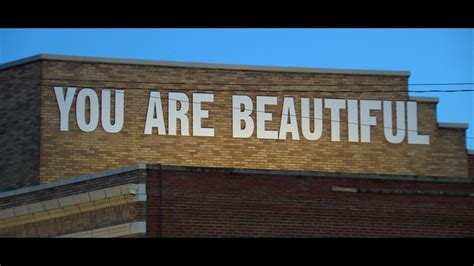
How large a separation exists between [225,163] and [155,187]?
24.8 ft

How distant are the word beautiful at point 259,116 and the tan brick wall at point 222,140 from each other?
154mm

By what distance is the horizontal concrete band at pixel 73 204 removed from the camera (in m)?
23.8

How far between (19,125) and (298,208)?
10489 mm

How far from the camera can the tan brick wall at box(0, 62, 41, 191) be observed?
3080cm

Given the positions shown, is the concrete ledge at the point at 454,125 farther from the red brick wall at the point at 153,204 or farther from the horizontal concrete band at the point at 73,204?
the horizontal concrete band at the point at 73,204

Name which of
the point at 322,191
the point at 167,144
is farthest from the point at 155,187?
the point at 167,144

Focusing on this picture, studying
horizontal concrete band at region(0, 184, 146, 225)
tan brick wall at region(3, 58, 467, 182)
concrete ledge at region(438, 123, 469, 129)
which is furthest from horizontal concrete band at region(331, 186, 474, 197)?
concrete ledge at region(438, 123, 469, 129)

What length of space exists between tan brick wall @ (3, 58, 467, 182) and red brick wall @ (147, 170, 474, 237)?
6.36 metres

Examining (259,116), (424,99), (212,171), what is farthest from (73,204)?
(424,99)

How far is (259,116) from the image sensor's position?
31.8m

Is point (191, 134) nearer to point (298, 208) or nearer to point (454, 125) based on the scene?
point (298, 208)

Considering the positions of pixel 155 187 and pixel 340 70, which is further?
pixel 340 70

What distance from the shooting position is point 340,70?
1256 inches
